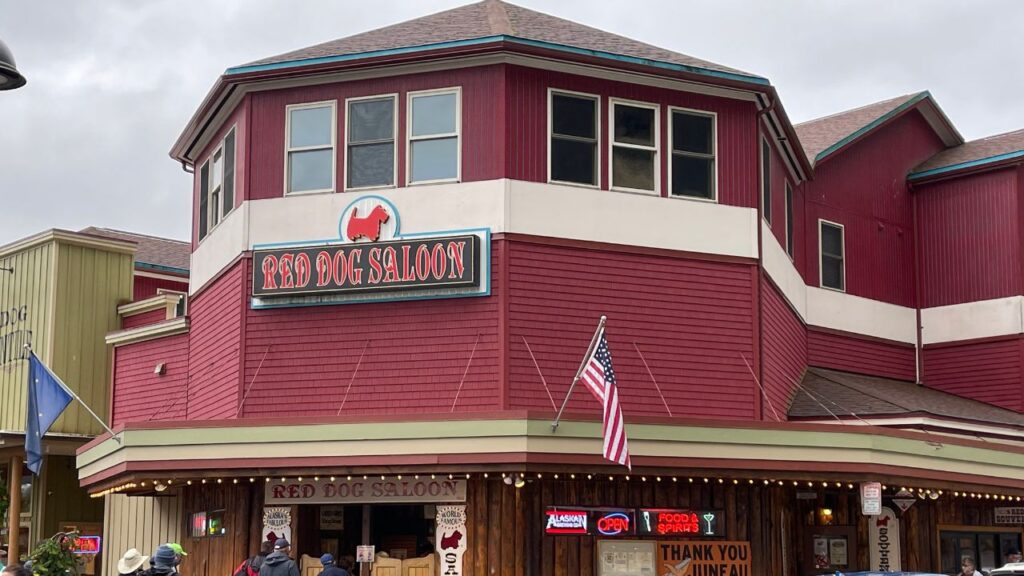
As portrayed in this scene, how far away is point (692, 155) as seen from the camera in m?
26.1

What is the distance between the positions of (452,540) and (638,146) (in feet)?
25.2

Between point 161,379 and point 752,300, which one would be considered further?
point 161,379

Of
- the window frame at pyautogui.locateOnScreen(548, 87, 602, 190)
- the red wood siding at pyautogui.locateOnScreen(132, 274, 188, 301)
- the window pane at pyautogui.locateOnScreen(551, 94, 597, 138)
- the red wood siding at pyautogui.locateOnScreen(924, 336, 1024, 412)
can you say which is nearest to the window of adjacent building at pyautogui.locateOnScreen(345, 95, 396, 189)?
the window frame at pyautogui.locateOnScreen(548, 87, 602, 190)

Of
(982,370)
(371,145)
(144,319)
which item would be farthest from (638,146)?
(144,319)

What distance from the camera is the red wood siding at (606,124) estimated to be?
81.5ft

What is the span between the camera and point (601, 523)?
76.7 feet

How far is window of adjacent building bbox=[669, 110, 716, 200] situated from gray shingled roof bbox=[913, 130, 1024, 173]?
1022 centimetres

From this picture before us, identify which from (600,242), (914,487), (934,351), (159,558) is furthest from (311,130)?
(934,351)

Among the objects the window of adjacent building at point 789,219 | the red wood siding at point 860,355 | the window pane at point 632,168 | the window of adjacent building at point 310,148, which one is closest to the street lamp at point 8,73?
the window of adjacent building at point 310,148

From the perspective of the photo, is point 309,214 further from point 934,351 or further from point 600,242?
point 934,351

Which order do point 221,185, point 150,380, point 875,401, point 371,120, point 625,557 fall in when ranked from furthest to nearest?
point 150,380 < point 221,185 < point 875,401 < point 371,120 < point 625,557

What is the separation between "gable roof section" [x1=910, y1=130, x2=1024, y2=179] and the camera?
1307 inches

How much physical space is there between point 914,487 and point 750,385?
128 inches

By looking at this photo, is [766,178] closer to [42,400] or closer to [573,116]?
[573,116]
